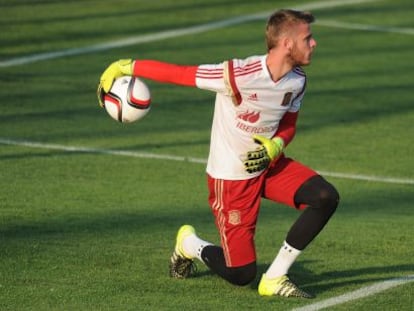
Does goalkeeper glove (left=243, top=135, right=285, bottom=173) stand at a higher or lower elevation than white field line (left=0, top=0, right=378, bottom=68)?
higher

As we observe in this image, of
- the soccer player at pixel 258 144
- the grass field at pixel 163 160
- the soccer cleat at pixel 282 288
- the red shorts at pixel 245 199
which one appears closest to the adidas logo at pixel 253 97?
the soccer player at pixel 258 144

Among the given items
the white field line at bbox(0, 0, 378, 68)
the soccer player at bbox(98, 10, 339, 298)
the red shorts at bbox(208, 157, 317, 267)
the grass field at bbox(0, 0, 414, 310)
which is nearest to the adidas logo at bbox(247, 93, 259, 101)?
the soccer player at bbox(98, 10, 339, 298)

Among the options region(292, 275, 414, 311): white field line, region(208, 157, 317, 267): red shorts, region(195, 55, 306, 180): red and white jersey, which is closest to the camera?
region(292, 275, 414, 311): white field line

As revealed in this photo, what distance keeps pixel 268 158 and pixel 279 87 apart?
1.47ft

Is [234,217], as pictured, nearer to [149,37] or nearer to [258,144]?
[258,144]

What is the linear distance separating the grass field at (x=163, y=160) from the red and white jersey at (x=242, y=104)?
33.5 inches

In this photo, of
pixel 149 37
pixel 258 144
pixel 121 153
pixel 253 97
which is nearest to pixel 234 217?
pixel 258 144

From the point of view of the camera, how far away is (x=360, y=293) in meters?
9.30

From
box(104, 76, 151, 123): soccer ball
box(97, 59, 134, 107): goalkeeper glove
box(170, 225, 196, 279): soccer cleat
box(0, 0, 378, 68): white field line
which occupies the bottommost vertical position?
box(0, 0, 378, 68): white field line

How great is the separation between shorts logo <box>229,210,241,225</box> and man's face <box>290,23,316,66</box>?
3.44ft

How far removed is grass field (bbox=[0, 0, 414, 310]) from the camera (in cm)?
948

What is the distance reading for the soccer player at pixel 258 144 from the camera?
29.5 feet

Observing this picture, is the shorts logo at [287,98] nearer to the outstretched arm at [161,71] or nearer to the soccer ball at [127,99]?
the outstretched arm at [161,71]

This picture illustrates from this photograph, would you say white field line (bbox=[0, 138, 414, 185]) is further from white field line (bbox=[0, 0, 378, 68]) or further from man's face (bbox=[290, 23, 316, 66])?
man's face (bbox=[290, 23, 316, 66])
